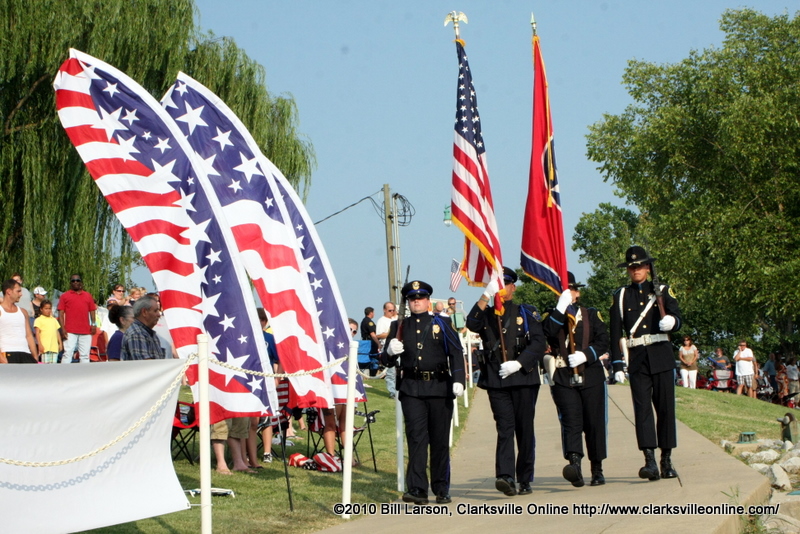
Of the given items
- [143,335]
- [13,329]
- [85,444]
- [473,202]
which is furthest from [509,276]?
[13,329]

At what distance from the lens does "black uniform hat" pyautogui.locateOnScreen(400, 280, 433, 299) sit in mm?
8859

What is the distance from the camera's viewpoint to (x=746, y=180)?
32281mm

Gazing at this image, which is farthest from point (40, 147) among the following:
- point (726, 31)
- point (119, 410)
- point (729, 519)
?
point (726, 31)

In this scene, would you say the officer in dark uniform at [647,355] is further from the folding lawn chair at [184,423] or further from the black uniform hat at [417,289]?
the folding lawn chair at [184,423]

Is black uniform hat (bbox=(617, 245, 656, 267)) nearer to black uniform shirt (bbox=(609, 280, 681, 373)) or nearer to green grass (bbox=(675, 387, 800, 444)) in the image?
black uniform shirt (bbox=(609, 280, 681, 373))

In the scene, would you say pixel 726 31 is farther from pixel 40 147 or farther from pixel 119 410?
pixel 119 410

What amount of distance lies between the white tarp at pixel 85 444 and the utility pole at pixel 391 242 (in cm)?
2535

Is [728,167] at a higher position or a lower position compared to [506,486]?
higher

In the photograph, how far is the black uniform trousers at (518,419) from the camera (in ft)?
29.6

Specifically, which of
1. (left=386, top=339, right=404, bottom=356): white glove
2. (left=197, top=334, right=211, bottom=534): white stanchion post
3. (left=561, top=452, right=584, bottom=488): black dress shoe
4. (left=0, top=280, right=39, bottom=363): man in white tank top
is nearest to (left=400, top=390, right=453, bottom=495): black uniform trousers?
(left=386, top=339, right=404, bottom=356): white glove

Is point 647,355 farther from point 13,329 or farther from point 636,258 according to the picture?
point 13,329

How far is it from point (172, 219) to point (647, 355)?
470cm

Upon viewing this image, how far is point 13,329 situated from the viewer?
12375 mm

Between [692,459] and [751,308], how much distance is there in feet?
76.6
